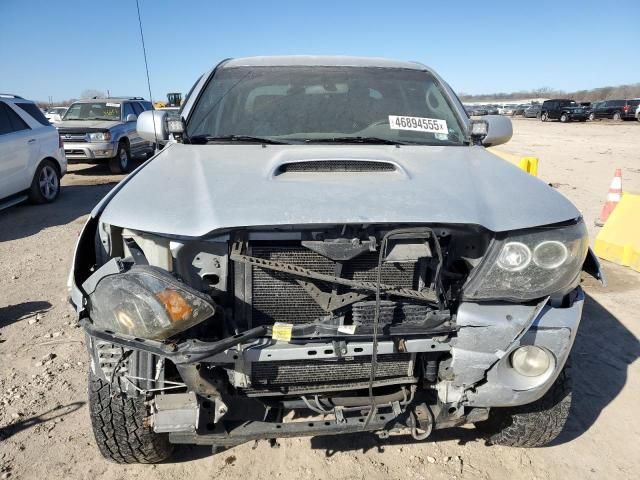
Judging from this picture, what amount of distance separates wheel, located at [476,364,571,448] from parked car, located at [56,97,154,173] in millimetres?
10738

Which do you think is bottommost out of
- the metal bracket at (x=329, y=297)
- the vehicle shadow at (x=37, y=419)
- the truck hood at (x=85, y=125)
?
the vehicle shadow at (x=37, y=419)

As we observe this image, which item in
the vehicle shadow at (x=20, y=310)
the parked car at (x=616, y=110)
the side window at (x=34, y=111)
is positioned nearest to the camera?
the vehicle shadow at (x=20, y=310)

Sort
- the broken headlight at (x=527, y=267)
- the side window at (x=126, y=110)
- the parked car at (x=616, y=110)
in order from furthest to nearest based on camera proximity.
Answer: the parked car at (x=616, y=110), the side window at (x=126, y=110), the broken headlight at (x=527, y=267)

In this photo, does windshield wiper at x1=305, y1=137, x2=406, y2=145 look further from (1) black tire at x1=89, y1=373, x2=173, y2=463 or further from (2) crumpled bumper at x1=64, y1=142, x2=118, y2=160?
(2) crumpled bumper at x1=64, y1=142, x2=118, y2=160

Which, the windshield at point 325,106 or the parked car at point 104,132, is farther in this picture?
the parked car at point 104,132

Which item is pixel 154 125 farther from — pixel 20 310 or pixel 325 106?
pixel 20 310

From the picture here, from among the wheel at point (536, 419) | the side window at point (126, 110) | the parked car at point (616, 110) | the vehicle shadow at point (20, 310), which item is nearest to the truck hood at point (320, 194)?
the wheel at point (536, 419)

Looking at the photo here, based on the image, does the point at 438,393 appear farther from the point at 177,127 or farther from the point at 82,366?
the point at 82,366

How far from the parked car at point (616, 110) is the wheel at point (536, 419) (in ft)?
121

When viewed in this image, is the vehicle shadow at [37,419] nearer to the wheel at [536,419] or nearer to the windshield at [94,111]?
the wheel at [536,419]

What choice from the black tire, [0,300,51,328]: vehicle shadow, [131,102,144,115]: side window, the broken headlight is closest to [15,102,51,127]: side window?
[131,102,144,115]: side window

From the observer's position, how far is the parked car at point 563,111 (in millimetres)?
35406

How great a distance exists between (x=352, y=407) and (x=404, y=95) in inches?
86.5

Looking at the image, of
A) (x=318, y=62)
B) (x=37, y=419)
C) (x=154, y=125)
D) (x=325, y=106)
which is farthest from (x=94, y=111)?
(x=37, y=419)
